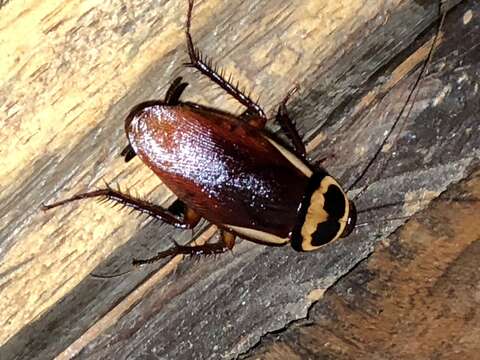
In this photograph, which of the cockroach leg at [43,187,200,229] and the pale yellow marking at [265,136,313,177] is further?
the pale yellow marking at [265,136,313,177]

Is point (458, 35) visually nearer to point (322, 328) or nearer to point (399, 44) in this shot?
point (399, 44)

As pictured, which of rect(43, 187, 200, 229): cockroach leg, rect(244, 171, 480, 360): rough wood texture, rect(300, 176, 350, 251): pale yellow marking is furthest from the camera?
rect(300, 176, 350, 251): pale yellow marking

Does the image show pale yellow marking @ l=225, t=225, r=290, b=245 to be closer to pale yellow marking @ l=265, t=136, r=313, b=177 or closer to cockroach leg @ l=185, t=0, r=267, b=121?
pale yellow marking @ l=265, t=136, r=313, b=177

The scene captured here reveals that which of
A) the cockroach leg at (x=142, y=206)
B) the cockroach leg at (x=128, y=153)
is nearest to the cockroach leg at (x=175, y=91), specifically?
the cockroach leg at (x=128, y=153)

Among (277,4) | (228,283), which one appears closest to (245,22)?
(277,4)

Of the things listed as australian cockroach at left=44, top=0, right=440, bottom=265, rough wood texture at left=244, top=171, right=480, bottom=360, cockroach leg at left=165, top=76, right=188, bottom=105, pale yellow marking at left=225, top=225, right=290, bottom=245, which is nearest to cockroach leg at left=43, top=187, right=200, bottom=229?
australian cockroach at left=44, top=0, right=440, bottom=265

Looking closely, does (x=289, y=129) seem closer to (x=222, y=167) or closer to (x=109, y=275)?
(x=222, y=167)

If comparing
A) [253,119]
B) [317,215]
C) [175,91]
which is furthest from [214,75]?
[317,215]
